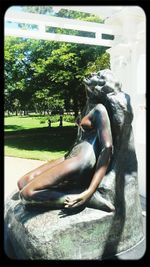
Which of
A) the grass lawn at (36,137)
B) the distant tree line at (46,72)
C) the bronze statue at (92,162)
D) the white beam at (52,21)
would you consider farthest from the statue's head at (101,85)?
the distant tree line at (46,72)

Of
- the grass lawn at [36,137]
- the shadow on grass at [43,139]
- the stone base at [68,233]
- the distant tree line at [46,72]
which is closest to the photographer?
the stone base at [68,233]

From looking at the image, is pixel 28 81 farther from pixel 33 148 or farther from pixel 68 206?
pixel 68 206

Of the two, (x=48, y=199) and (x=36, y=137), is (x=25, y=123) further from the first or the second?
(x=48, y=199)

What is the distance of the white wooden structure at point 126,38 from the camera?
5.25 m

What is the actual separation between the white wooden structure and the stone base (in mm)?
2071

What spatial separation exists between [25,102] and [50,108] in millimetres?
920

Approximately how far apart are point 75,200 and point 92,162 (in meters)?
0.35

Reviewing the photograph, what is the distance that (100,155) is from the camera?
2.85m

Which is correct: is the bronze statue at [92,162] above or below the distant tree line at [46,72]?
below

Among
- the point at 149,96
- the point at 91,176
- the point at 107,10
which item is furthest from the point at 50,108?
the point at 91,176

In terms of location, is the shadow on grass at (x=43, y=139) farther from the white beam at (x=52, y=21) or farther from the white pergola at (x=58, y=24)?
the white beam at (x=52, y=21)

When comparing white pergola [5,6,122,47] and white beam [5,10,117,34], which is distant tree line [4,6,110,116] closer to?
white pergola [5,6,122,47]

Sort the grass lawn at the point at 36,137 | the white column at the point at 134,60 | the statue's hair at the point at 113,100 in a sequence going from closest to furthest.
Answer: the statue's hair at the point at 113,100 → the white column at the point at 134,60 → the grass lawn at the point at 36,137

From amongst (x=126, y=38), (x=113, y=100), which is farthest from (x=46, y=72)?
(x=113, y=100)
